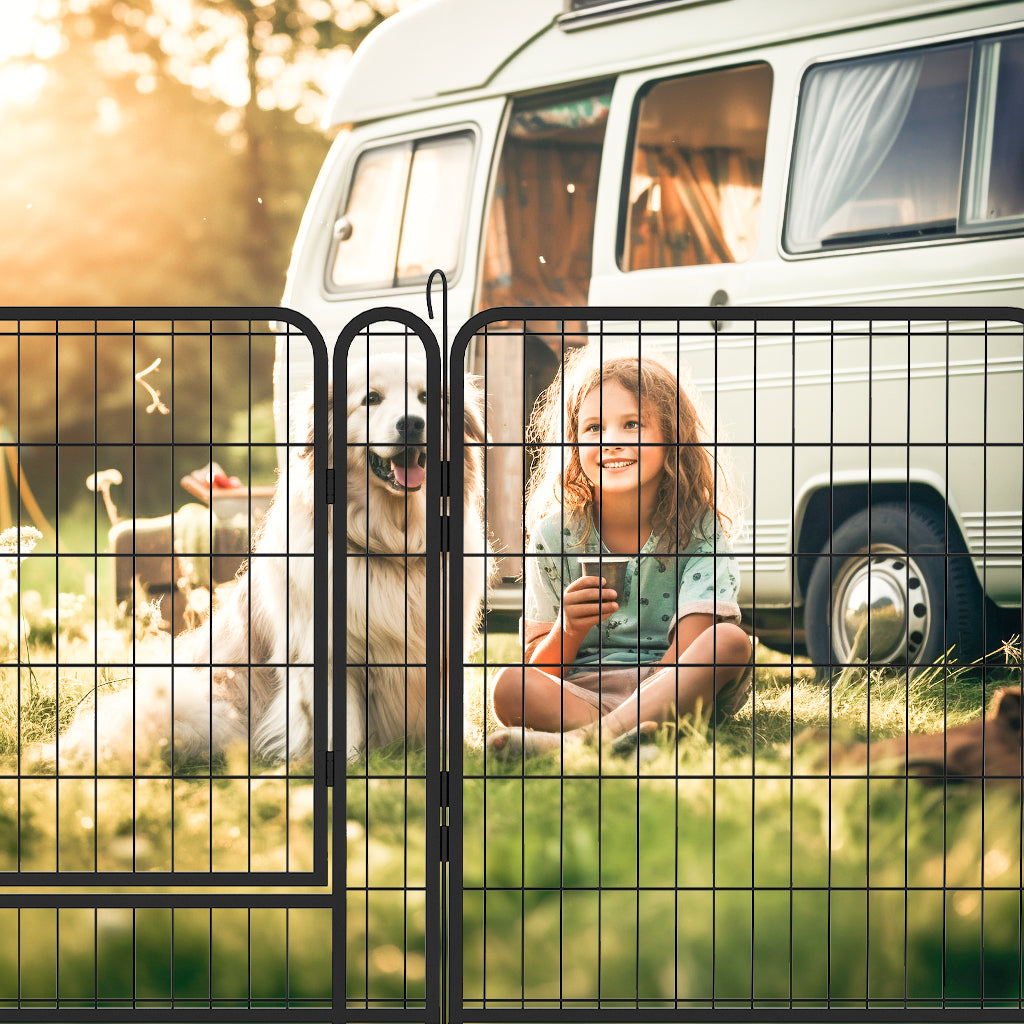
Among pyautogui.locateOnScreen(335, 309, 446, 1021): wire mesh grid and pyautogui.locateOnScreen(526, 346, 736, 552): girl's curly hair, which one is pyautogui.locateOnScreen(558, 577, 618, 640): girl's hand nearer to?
pyautogui.locateOnScreen(335, 309, 446, 1021): wire mesh grid

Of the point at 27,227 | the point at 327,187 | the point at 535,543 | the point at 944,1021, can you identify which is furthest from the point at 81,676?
the point at 27,227

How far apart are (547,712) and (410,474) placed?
3.02 ft

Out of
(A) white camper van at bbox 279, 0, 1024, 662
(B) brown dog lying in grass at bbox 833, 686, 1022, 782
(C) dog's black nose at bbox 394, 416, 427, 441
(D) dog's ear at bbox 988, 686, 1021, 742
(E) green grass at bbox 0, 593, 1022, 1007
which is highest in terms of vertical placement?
(A) white camper van at bbox 279, 0, 1024, 662

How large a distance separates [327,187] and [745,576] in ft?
9.37

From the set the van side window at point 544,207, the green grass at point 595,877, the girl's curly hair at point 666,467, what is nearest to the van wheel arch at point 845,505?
the girl's curly hair at point 666,467

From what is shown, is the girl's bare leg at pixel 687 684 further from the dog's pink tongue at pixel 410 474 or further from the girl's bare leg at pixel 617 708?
the dog's pink tongue at pixel 410 474

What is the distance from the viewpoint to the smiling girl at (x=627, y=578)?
3777 millimetres

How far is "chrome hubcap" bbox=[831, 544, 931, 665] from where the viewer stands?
4324 millimetres

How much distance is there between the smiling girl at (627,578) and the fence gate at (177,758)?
794 mm

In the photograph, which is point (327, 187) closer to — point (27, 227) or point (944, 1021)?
point (944, 1021)

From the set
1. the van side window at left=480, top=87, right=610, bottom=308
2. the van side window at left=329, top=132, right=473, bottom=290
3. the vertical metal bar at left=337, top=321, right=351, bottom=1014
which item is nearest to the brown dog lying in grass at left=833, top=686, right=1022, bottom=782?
the vertical metal bar at left=337, top=321, right=351, bottom=1014

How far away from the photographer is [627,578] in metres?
4.27

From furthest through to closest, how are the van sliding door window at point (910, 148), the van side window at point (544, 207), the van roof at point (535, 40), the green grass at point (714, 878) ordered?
1. the van side window at point (544, 207)
2. the van roof at point (535, 40)
3. the van sliding door window at point (910, 148)
4. the green grass at point (714, 878)

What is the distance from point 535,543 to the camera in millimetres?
4273
